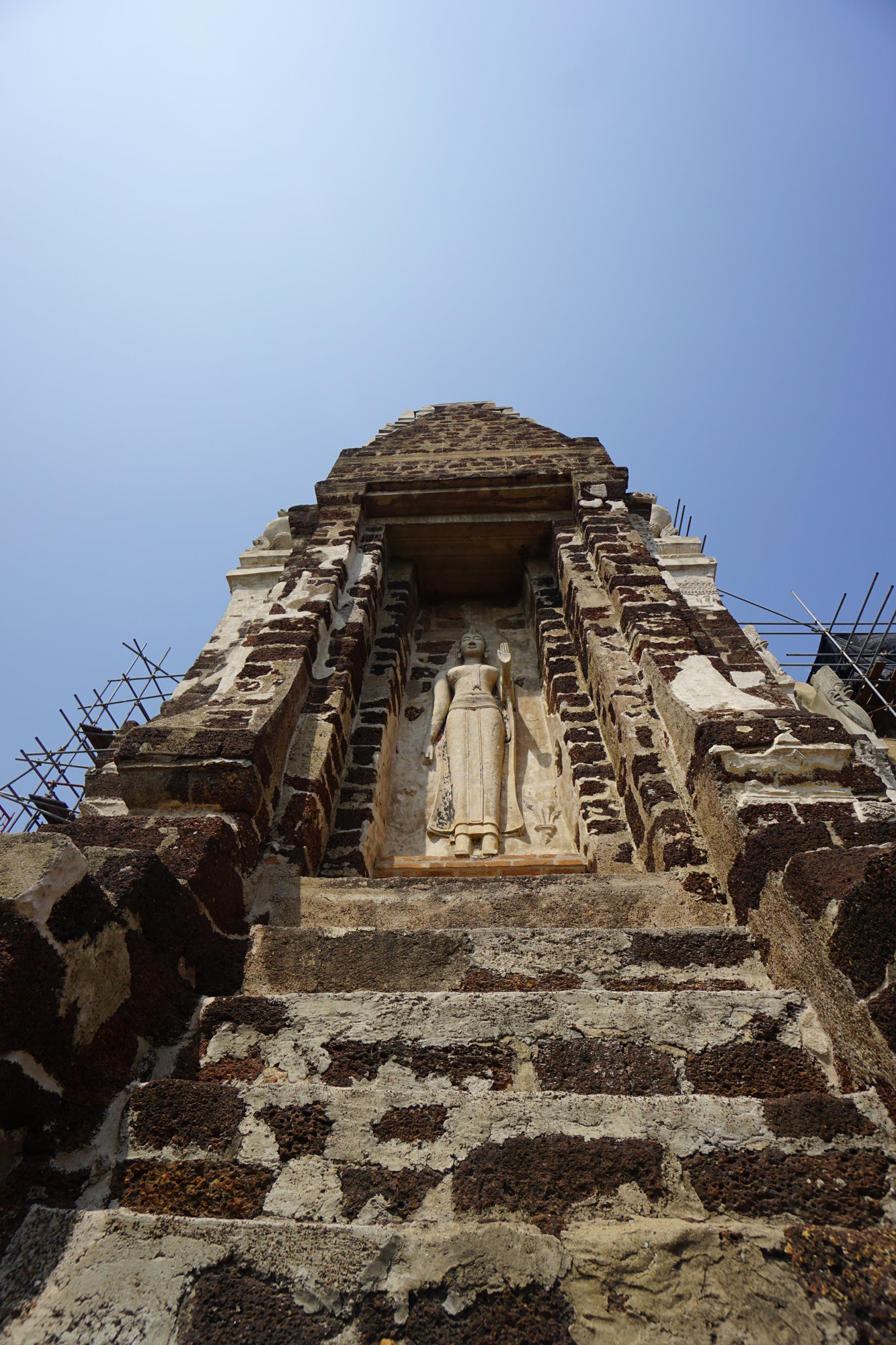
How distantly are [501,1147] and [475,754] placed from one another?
11.4ft

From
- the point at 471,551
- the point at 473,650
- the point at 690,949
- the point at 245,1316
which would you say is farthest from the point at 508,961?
the point at 471,551

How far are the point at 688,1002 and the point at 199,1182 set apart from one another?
145cm

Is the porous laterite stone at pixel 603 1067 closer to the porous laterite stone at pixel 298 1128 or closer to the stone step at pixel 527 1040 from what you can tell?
the stone step at pixel 527 1040

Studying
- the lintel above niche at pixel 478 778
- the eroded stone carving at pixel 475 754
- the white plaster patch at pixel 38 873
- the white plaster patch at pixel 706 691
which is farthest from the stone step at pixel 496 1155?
the eroded stone carving at pixel 475 754

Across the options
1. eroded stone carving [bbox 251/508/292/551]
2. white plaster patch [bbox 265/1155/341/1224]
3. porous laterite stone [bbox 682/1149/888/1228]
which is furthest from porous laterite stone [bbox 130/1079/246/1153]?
eroded stone carving [bbox 251/508/292/551]

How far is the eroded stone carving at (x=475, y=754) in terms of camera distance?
15.6 ft

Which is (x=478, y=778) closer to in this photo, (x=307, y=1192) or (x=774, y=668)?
(x=774, y=668)

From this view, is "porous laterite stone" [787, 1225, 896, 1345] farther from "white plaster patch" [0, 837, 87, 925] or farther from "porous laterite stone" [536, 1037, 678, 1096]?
"white plaster patch" [0, 837, 87, 925]

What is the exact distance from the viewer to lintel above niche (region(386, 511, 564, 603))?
267 inches

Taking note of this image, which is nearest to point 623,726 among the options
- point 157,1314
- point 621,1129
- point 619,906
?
point 619,906

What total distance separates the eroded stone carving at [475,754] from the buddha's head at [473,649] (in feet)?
0.12

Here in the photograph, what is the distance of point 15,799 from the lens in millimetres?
8961

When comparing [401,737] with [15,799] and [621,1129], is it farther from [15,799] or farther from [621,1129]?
[15,799]

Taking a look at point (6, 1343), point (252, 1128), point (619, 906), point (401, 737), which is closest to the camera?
point (6, 1343)
